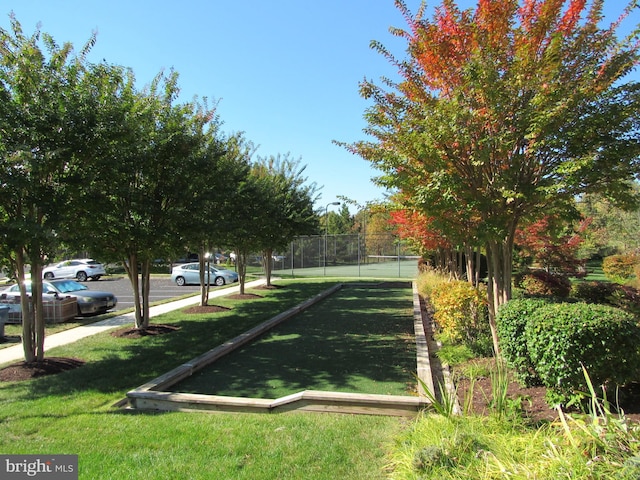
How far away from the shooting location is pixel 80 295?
520 inches

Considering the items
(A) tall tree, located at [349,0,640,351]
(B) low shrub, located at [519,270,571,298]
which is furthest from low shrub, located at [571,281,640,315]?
(A) tall tree, located at [349,0,640,351]

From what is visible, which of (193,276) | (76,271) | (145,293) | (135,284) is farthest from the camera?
(76,271)

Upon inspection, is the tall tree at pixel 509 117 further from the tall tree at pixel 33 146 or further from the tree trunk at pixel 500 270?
the tall tree at pixel 33 146

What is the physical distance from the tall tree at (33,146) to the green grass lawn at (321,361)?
2.94m

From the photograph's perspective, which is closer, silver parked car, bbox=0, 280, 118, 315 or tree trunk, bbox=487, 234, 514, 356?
tree trunk, bbox=487, 234, 514, 356

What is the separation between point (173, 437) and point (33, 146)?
192 inches

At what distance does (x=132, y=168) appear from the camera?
8625 mm

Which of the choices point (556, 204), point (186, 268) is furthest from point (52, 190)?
point (186, 268)

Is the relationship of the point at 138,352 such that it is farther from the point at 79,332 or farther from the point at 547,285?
the point at 547,285

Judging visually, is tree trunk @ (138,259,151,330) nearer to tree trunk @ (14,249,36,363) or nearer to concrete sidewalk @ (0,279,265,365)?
concrete sidewalk @ (0,279,265,365)

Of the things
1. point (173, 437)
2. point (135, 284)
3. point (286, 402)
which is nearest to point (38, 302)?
point (135, 284)

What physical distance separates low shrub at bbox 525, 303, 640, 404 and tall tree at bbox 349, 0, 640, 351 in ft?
5.30

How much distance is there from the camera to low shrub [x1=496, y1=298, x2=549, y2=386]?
475 cm

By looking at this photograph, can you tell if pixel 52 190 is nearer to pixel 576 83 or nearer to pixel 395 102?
pixel 395 102
